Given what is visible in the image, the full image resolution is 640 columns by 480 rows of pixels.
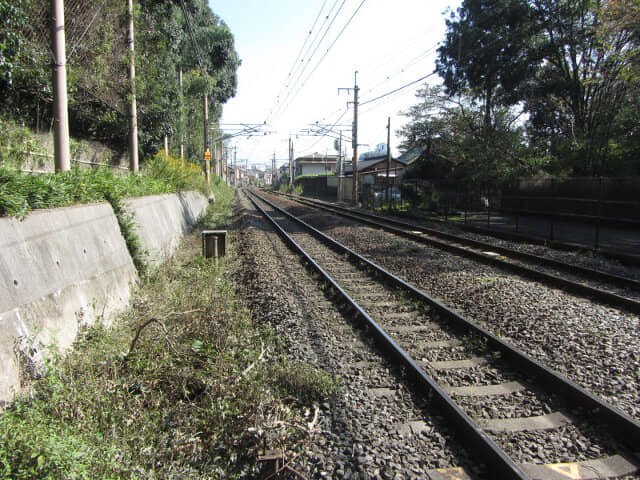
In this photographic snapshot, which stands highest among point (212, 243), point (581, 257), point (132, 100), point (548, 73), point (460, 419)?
point (548, 73)

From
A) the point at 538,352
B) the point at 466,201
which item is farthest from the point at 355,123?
the point at 538,352

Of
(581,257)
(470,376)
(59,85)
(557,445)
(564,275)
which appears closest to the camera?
(557,445)

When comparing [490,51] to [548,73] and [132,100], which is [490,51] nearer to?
[548,73]

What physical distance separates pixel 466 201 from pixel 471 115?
9.32m

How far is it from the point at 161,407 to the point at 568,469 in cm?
352

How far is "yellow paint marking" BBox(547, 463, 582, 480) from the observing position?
10.3 feet

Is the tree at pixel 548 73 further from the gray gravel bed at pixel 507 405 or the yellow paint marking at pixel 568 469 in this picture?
the yellow paint marking at pixel 568 469

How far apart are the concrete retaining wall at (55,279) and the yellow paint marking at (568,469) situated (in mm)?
4404

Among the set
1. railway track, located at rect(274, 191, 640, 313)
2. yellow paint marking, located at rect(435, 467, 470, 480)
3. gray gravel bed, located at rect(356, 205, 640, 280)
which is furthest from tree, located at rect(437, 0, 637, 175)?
yellow paint marking, located at rect(435, 467, 470, 480)

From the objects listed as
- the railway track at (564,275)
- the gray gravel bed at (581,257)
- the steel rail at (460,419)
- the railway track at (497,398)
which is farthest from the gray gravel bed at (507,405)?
the gray gravel bed at (581,257)

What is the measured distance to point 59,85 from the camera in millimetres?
7070

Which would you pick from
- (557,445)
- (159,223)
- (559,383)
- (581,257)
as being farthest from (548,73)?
(557,445)

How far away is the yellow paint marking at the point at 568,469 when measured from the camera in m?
3.14

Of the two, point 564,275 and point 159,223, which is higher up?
point 159,223
